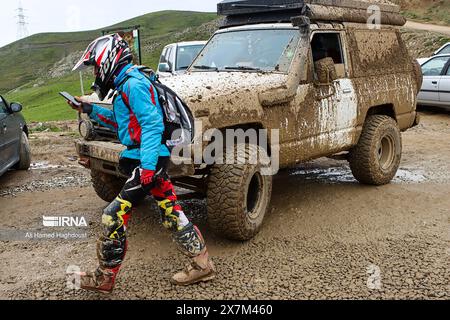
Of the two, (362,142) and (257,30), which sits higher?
(257,30)

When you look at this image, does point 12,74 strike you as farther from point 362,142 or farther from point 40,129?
point 362,142

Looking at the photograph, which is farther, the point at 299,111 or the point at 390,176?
the point at 390,176

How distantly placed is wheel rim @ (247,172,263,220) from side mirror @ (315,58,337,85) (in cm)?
140

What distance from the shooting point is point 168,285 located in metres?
4.14

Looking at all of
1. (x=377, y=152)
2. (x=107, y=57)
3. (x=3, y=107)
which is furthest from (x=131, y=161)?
(x=3, y=107)

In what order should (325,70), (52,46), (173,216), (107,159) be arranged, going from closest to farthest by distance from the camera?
1. (173,216)
2. (107,159)
3. (325,70)
4. (52,46)

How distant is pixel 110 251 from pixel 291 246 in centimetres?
185

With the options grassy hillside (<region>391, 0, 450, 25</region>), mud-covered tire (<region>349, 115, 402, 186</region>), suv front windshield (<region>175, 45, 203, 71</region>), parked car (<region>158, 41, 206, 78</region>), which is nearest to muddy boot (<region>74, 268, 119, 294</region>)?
mud-covered tire (<region>349, 115, 402, 186</region>)

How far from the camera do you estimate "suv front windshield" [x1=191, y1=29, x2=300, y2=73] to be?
18.3ft

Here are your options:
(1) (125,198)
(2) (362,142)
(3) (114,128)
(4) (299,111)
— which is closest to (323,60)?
(4) (299,111)

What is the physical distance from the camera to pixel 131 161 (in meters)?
3.99

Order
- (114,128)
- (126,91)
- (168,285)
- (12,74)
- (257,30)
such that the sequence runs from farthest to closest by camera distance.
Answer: (12,74), (257,30), (114,128), (168,285), (126,91)

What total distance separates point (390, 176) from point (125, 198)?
420 centimetres

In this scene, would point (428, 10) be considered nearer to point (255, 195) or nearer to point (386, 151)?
point (386, 151)
